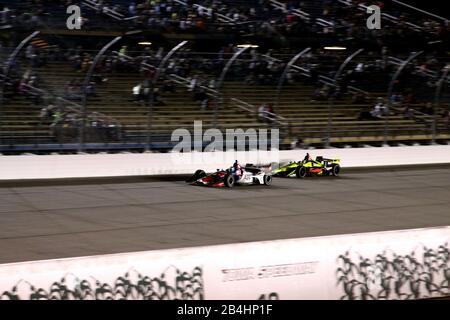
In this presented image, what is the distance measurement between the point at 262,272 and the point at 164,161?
11.7 m

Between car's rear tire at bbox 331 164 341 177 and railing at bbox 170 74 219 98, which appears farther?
railing at bbox 170 74 219 98

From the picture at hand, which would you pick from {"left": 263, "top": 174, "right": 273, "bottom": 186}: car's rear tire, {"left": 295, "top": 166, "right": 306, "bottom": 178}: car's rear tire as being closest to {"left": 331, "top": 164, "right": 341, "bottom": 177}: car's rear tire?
{"left": 295, "top": 166, "right": 306, "bottom": 178}: car's rear tire

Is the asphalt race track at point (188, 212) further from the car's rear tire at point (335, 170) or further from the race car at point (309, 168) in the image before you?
the car's rear tire at point (335, 170)

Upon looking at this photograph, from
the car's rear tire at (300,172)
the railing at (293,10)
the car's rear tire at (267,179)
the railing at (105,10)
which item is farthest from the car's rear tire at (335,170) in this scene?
the railing at (293,10)

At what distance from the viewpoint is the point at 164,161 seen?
725 inches

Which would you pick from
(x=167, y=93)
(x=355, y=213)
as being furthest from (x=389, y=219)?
(x=167, y=93)

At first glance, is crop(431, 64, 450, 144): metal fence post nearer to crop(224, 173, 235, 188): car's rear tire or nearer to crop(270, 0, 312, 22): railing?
crop(270, 0, 312, 22): railing

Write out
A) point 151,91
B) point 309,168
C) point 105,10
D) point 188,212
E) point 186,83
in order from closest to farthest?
point 188,212 → point 309,168 → point 151,91 → point 186,83 → point 105,10

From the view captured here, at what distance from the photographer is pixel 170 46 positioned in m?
22.6

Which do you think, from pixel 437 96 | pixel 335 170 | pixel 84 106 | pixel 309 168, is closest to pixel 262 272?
pixel 84 106

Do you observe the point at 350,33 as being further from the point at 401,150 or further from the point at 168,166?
the point at 168,166

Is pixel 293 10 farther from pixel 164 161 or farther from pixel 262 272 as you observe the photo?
pixel 262 272

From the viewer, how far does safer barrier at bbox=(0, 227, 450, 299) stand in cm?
615

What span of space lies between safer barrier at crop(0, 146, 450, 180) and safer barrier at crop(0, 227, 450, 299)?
10744 mm
